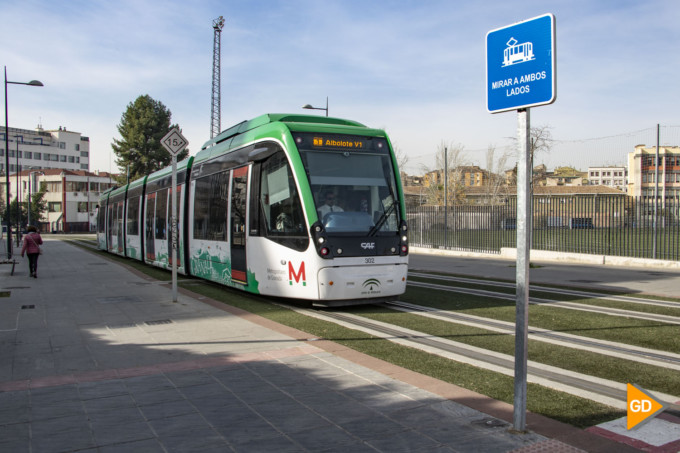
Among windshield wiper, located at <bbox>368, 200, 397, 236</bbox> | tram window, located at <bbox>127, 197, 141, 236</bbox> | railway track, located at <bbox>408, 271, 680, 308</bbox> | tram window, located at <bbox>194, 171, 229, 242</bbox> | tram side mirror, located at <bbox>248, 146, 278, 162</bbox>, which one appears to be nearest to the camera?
windshield wiper, located at <bbox>368, 200, 397, 236</bbox>

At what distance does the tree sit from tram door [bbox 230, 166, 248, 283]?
221 ft

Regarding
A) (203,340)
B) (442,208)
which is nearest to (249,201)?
(203,340)

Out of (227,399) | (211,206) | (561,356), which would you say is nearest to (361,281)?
(561,356)

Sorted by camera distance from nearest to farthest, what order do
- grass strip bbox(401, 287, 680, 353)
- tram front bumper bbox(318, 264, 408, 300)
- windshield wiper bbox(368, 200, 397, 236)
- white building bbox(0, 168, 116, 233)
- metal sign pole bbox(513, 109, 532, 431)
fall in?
metal sign pole bbox(513, 109, 532, 431) < grass strip bbox(401, 287, 680, 353) < tram front bumper bbox(318, 264, 408, 300) < windshield wiper bbox(368, 200, 397, 236) < white building bbox(0, 168, 116, 233)

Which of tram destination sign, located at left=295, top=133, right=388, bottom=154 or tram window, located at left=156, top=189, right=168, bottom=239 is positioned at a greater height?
tram destination sign, located at left=295, top=133, right=388, bottom=154

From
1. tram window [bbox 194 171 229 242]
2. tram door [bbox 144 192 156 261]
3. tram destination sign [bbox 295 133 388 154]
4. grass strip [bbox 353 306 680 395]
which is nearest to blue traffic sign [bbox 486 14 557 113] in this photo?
grass strip [bbox 353 306 680 395]

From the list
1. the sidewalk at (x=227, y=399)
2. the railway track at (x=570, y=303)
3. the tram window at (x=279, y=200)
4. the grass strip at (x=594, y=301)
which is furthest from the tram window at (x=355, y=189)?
the grass strip at (x=594, y=301)

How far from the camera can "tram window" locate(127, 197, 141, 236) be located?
76.7 ft

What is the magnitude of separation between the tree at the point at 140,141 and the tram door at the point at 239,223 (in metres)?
67.2

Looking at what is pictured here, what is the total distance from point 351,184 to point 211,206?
496cm

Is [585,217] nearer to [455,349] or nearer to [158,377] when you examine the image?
[455,349]

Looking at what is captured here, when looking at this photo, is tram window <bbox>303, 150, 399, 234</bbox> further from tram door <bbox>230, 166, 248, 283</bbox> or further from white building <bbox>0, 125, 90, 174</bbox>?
white building <bbox>0, 125, 90, 174</bbox>

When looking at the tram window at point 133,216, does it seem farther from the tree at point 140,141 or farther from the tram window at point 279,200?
the tree at point 140,141

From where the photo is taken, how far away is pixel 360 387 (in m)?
5.61
